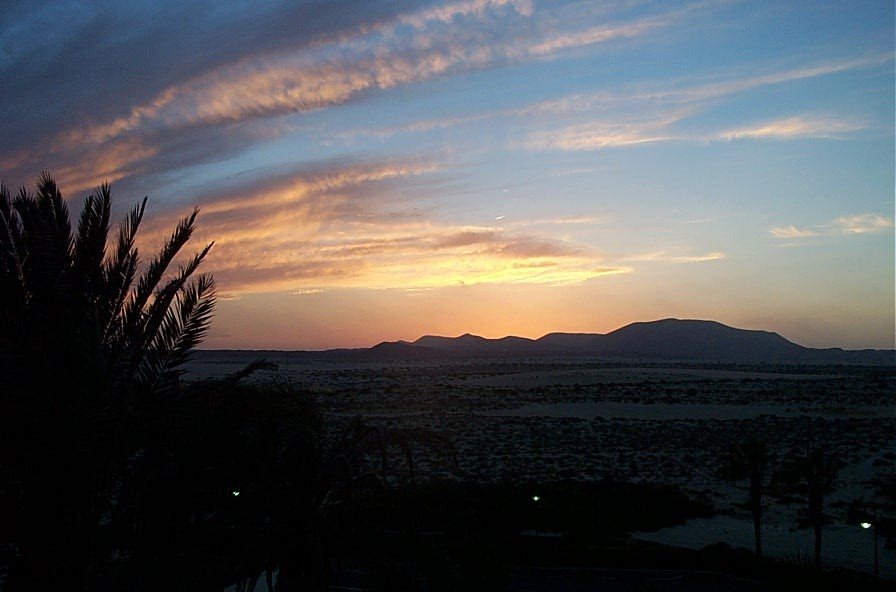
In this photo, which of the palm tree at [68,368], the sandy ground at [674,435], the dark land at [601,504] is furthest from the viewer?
the sandy ground at [674,435]

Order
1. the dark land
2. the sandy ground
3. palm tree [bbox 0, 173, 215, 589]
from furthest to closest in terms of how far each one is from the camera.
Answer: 1. the sandy ground
2. the dark land
3. palm tree [bbox 0, 173, 215, 589]

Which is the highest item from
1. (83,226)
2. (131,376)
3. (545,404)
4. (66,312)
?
(83,226)

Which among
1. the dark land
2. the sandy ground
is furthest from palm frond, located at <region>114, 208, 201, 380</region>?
the sandy ground

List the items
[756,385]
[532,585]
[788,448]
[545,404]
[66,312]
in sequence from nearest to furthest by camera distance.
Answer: [66,312], [532,585], [788,448], [545,404], [756,385]

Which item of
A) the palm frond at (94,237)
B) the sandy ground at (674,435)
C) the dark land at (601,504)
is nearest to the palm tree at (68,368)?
the palm frond at (94,237)

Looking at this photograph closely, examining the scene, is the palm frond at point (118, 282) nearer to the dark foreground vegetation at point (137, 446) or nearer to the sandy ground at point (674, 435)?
the dark foreground vegetation at point (137, 446)

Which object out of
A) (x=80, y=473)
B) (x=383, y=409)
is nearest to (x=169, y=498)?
(x=80, y=473)

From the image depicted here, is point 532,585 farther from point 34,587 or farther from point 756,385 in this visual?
point 756,385

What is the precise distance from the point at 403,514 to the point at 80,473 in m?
13.8

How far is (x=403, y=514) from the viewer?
19.1 metres

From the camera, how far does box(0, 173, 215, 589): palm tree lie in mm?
5723

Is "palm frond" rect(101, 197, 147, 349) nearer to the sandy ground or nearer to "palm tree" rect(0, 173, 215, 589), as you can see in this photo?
"palm tree" rect(0, 173, 215, 589)

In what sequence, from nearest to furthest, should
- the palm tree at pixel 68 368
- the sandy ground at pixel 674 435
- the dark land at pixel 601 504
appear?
1. the palm tree at pixel 68 368
2. the dark land at pixel 601 504
3. the sandy ground at pixel 674 435

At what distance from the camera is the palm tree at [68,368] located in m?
5.72
